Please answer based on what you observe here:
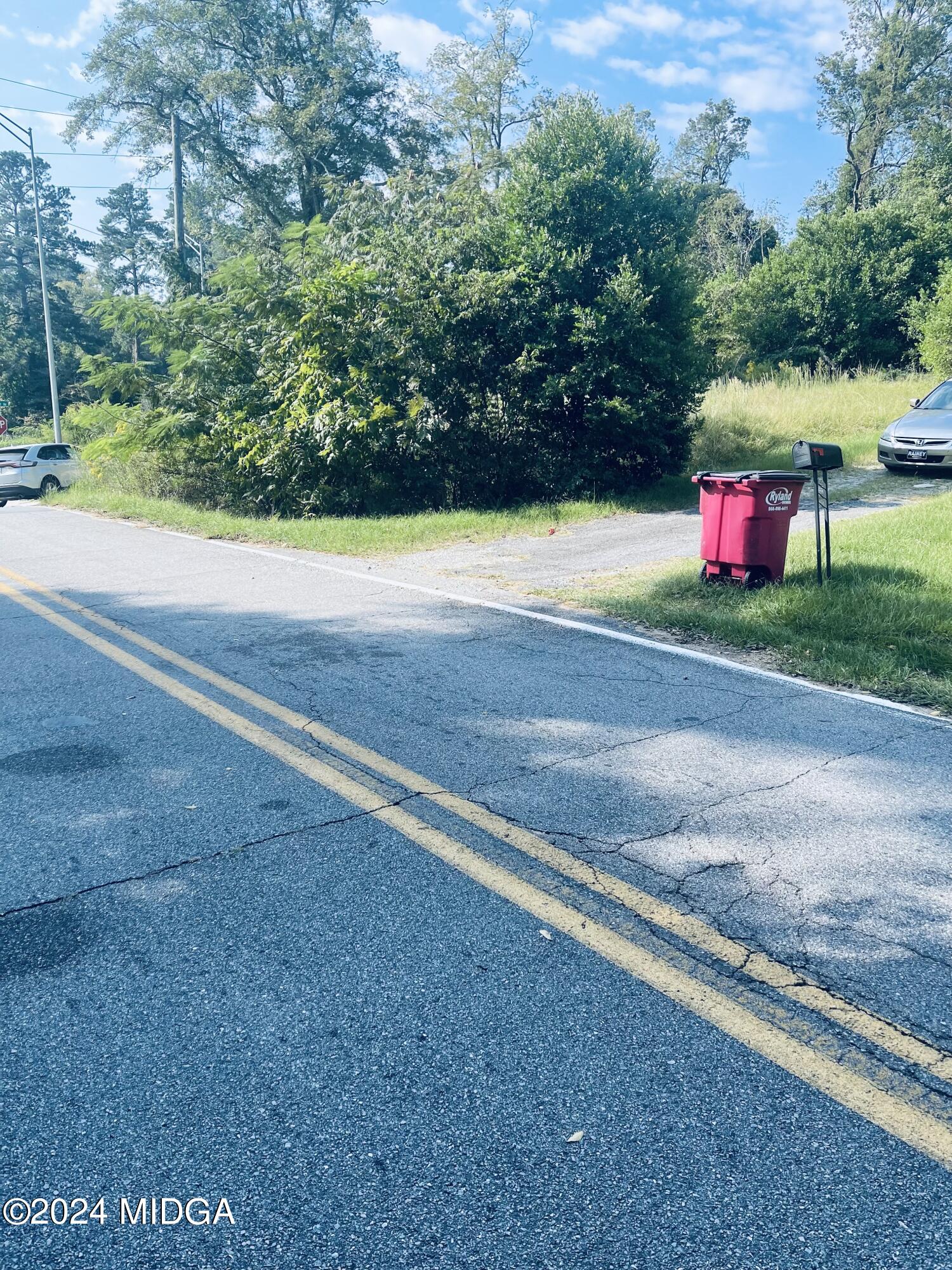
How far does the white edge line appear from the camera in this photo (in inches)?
243

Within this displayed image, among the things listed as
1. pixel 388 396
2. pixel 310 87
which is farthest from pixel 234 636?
pixel 310 87

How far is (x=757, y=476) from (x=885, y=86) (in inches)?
2096

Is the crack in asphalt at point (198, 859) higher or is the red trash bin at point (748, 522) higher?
the red trash bin at point (748, 522)

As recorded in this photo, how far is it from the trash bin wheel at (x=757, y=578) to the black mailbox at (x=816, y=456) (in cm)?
107

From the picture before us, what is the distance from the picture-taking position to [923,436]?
16.6 metres

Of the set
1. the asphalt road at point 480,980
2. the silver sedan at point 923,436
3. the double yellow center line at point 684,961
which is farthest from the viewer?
the silver sedan at point 923,436

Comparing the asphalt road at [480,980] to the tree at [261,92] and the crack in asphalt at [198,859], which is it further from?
the tree at [261,92]

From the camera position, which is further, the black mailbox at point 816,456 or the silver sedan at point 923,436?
the silver sedan at point 923,436

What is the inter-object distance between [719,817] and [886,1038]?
5.15ft

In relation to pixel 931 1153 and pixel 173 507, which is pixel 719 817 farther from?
pixel 173 507

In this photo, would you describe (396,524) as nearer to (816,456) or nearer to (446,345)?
(446,345)

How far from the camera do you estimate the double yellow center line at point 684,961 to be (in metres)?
2.59

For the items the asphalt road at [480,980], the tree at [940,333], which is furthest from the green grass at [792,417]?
the asphalt road at [480,980]

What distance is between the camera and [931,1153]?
2.38 meters
